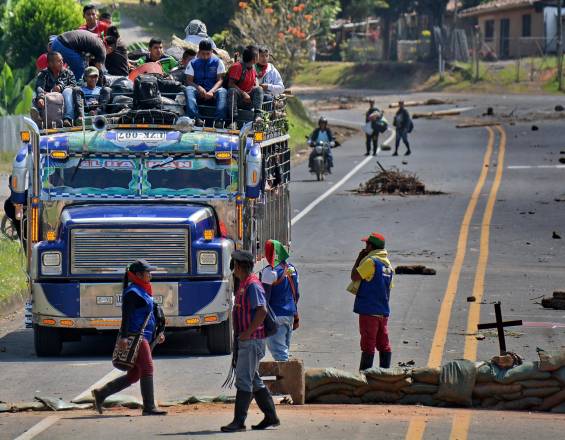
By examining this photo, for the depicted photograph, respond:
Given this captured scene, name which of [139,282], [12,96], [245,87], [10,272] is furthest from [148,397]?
[12,96]

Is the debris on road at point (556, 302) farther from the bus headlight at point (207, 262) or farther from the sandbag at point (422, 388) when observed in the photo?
the sandbag at point (422, 388)

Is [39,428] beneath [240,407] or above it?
beneath

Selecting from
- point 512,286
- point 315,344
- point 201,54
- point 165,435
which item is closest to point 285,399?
point 165,435

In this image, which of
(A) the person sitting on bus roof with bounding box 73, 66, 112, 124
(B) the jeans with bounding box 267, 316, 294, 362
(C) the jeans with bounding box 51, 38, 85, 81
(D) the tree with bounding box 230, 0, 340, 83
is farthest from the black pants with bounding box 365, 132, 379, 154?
(B) the jeans with bounding box 267, 316, 294, 362

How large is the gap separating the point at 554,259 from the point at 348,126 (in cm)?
3826

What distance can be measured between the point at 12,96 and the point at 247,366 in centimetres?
3242

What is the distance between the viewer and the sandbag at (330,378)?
14703 mm

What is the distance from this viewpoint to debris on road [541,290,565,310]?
21.2m

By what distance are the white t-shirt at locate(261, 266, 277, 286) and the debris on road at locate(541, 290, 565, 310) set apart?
285 inches

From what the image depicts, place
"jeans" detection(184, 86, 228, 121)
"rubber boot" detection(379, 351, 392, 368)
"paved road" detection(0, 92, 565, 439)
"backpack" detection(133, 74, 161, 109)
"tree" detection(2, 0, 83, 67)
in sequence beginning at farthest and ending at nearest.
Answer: "tree" detection(2, 0, 83, 67) → "jeans" detection(184, 86, 228, 121) → "backpack" detection(133, 74, 161, 109) → "rubber boot" detection(379, 351, 392, 368) → "paved road" detection(0, 92, 565, 439)

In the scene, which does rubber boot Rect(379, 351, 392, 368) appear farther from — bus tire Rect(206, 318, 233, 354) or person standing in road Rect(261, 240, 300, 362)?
bus tire Rect(206, 318, 233, 354)

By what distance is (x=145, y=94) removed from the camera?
1872 cm

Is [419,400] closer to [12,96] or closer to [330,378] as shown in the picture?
[330,378]

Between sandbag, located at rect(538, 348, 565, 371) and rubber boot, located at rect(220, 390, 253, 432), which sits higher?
sandbag, located at rect(538, 348, 565, 371)
